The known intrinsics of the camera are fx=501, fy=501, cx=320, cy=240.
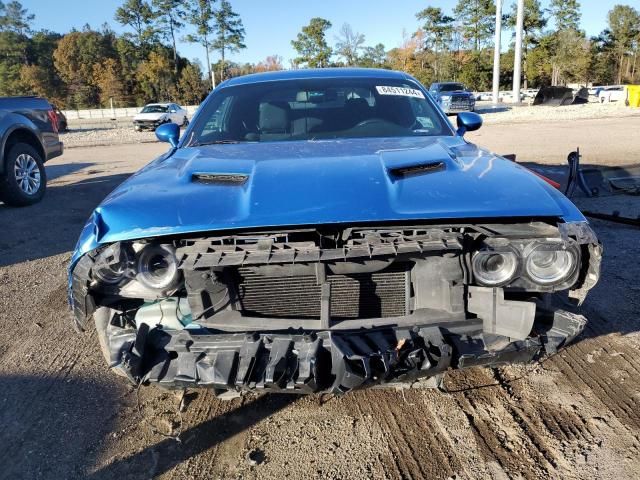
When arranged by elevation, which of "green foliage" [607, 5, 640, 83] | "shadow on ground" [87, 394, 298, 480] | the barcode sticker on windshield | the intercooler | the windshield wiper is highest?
"green foliage" [607, 5, 640, 83]

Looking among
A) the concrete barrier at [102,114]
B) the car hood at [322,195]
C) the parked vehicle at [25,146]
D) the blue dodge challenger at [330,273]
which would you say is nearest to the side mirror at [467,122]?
the car hood at [322,195]

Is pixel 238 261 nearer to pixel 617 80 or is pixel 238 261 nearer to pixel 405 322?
pixel 405 322

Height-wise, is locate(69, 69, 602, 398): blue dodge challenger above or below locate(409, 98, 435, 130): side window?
below

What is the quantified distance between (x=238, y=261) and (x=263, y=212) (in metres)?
0.22

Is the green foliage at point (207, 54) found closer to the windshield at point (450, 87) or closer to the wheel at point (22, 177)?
the windshield at point (450, 87)

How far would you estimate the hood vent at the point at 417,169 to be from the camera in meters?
2.31

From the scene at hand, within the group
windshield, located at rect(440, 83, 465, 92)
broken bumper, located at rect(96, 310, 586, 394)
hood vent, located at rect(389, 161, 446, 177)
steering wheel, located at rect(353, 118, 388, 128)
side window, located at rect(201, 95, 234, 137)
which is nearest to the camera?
broken bumper, located at rect(96, 310, 586, 394)

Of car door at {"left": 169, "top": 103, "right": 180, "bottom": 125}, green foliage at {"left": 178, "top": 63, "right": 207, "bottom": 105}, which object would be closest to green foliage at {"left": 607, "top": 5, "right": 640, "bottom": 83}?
green foliage at {"left": 178, "top": 63, "right": 207, "bottom": 105}

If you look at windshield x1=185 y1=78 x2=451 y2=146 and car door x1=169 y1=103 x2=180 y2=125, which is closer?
windshield x1=185 y1=78 x2=451 y2=146

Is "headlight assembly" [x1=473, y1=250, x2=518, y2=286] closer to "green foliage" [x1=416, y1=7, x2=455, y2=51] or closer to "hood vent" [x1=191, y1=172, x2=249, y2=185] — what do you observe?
"hood vent" [x1=191, y1=172, x2=249, y2=185]

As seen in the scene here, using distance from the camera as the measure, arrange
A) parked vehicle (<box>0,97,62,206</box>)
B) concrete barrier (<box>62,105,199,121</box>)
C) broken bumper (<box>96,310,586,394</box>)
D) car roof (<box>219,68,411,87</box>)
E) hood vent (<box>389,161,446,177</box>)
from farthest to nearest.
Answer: concrete barrier (<box>62,105,199,121</box>)
parked vehicle (<box>0,97,62,206</box>)
car roof (<box>219,68,411,87</box>)
hood vent (<box>389,161,446,177</box>)
broken bumper (<box>96,310,586,394</box>)

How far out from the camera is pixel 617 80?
5947cm

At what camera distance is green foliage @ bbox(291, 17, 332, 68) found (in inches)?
2188

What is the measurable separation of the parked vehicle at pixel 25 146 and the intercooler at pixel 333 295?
6832 millimetres
